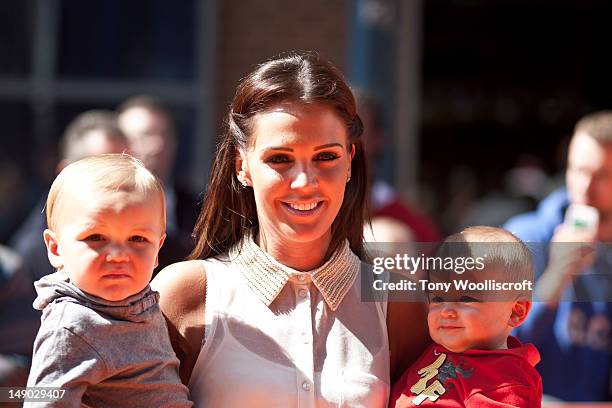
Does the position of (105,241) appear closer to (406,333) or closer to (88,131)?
(406,333)

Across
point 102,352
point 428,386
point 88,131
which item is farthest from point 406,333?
point 88,131

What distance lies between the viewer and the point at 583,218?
336 cm

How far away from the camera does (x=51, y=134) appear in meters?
7.76

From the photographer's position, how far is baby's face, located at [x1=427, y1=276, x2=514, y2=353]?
2406 millimetres

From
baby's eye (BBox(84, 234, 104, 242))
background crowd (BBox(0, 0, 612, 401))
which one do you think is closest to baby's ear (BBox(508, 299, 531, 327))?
baby's eye (BBox(84, 234, 104, 242))

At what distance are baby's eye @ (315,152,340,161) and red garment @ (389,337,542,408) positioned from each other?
1.74 ft

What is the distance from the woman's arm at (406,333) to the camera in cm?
256

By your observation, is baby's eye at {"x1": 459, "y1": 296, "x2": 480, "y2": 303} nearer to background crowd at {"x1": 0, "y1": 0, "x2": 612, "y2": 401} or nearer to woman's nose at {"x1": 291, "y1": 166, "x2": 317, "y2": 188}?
woman's nose at {"x1": 291, "y1": 166, "x2": 317, "y2": 188}

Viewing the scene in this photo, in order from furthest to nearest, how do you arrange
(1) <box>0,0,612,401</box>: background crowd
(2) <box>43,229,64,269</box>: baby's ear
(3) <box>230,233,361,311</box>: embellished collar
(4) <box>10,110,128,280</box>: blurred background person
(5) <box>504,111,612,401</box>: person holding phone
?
(1) <box>0,0,612,401</box>: background crowd
(4) <box>10,110,128,280</box>: blurred background person
(5) <box>504,111,612,401</box>: person holding phone
(3) <box>230,233,361,311</box>: embellished collar
(2) <box>43,229,64,269</box>: baby's ear

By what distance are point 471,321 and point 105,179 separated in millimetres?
901

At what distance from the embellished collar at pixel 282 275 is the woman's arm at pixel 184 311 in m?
0.13

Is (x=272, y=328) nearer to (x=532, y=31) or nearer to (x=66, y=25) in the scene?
(x=66, y=25)

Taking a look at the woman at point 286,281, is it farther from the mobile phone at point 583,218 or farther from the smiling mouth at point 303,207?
A: the mobile phone at point 583,218

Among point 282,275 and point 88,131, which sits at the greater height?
point 88,131
